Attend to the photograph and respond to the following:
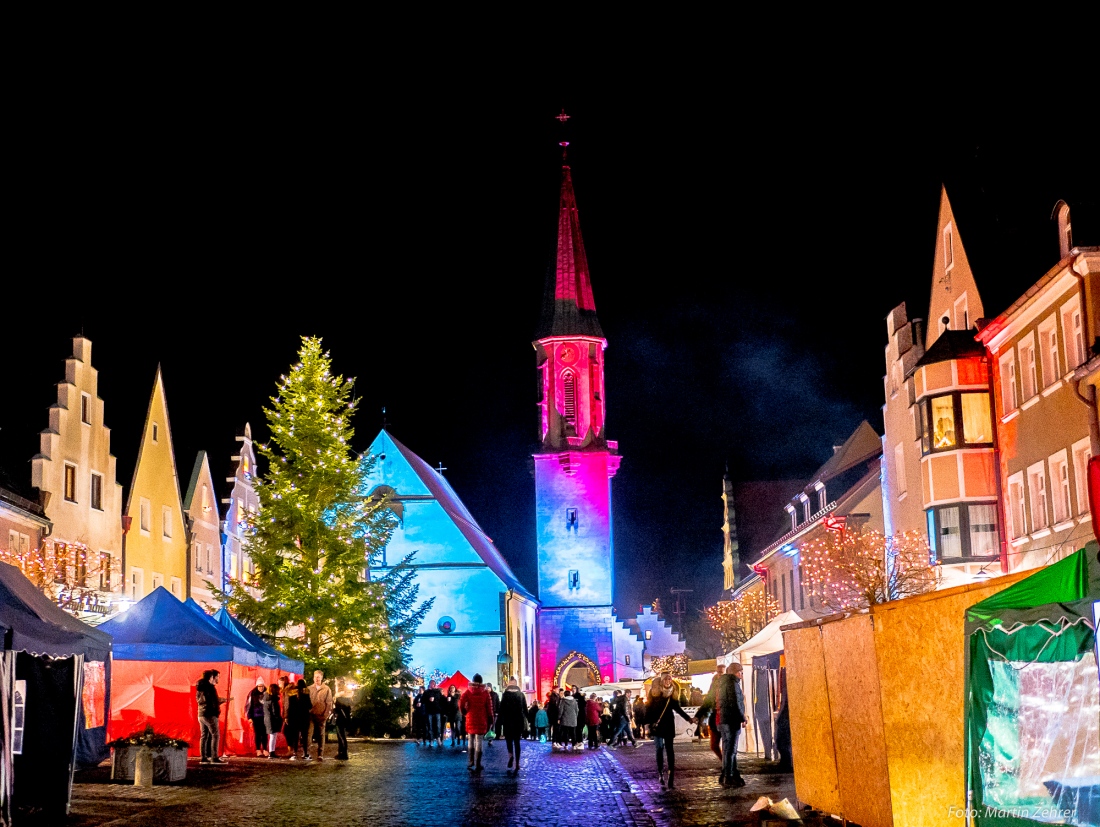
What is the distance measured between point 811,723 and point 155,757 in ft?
35.6

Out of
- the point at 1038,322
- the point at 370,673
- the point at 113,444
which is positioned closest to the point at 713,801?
the point at 1038,322

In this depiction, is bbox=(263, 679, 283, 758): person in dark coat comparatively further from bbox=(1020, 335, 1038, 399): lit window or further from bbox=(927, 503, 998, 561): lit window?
bbox=(1020, 335, 1038, 399): lit window

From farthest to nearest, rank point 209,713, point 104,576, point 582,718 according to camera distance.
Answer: point 104,576 < point 582,718 < point 209,713

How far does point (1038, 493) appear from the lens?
31.0m

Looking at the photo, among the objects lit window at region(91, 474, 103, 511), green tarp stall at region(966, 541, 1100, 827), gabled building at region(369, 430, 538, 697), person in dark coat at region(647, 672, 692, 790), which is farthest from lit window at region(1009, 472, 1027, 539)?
gabled building at region(369, 430, 538, 697)

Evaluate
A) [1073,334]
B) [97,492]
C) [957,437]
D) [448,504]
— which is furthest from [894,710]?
[448,504]

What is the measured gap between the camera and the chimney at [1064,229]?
92.8ft

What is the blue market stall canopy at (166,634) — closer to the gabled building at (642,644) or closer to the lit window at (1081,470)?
the lit window at (1081,470)

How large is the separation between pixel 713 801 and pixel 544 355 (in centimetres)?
5770

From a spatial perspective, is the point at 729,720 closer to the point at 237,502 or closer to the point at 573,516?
the point at 237,502

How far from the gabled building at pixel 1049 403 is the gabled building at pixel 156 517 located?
27007 millimetres

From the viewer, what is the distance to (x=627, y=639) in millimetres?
73250

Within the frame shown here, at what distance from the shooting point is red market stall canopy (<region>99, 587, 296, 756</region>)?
2641cm

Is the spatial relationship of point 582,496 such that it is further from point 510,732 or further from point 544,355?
point 510,732
